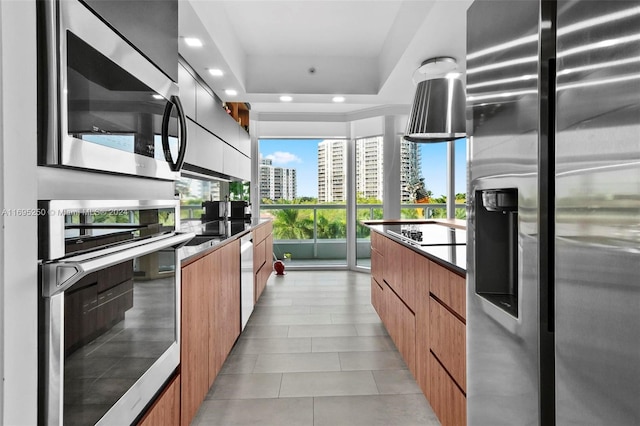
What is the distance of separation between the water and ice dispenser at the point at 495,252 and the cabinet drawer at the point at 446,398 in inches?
19.5

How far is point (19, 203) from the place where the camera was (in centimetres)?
69

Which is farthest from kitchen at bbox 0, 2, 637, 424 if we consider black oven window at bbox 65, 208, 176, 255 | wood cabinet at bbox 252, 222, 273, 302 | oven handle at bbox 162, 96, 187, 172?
wood cabinet at bbox 252, 222, 273, 302

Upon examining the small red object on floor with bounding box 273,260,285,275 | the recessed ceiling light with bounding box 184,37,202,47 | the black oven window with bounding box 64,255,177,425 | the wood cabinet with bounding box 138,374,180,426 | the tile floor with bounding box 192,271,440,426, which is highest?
the recessed ceiling light with bounding box 184,37,202,47

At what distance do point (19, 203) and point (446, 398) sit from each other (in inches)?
64.3

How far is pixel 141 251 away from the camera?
3.42ft

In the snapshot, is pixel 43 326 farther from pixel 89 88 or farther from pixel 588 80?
pixel 588 80

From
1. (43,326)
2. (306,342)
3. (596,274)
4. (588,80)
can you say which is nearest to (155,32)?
(43,326)

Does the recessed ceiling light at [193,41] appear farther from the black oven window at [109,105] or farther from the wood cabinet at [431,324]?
the wood cabinet at [431,324]

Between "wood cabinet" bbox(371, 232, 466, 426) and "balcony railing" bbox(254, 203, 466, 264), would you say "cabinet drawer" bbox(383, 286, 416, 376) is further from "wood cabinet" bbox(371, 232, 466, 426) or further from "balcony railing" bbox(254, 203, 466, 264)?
"balcony railing" bbox(254, 203, 466, 264)

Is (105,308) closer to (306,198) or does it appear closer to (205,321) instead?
(205,321)

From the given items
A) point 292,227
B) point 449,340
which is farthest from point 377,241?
point 292,227

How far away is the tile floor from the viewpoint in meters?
1.89

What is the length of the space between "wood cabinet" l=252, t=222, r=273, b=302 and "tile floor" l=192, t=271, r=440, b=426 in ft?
0.98

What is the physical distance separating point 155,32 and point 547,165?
1.30 meters
